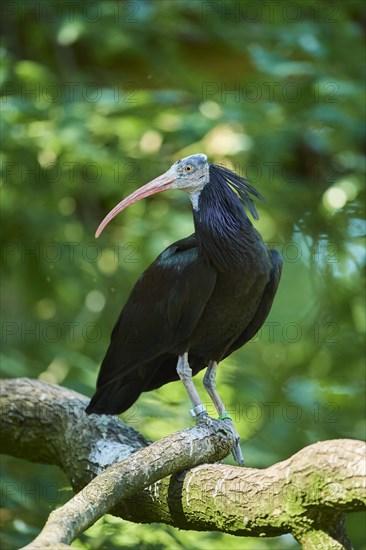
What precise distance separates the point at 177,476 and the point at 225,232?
1.26m

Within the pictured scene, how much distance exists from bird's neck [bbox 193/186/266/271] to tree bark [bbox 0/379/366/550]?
2.69 feet

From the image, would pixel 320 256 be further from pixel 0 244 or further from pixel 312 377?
pixel 0 244

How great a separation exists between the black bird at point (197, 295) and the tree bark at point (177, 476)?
0.88 ft

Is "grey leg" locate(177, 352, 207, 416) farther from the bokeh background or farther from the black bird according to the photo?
the bokeh background

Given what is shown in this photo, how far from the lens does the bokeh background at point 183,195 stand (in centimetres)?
629

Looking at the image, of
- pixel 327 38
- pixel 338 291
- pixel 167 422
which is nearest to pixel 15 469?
pixel 167 422

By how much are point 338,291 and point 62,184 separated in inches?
103

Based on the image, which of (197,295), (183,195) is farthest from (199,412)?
(183,195)

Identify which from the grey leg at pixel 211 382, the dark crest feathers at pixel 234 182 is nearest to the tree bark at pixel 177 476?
the grey leg at pixel 211 382

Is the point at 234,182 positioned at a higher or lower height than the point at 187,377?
higher

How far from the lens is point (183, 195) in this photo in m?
8.76

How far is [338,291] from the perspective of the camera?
691 cm

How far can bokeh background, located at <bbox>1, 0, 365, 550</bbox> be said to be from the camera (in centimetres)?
629

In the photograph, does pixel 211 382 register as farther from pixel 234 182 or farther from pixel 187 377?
pixel 234 182
